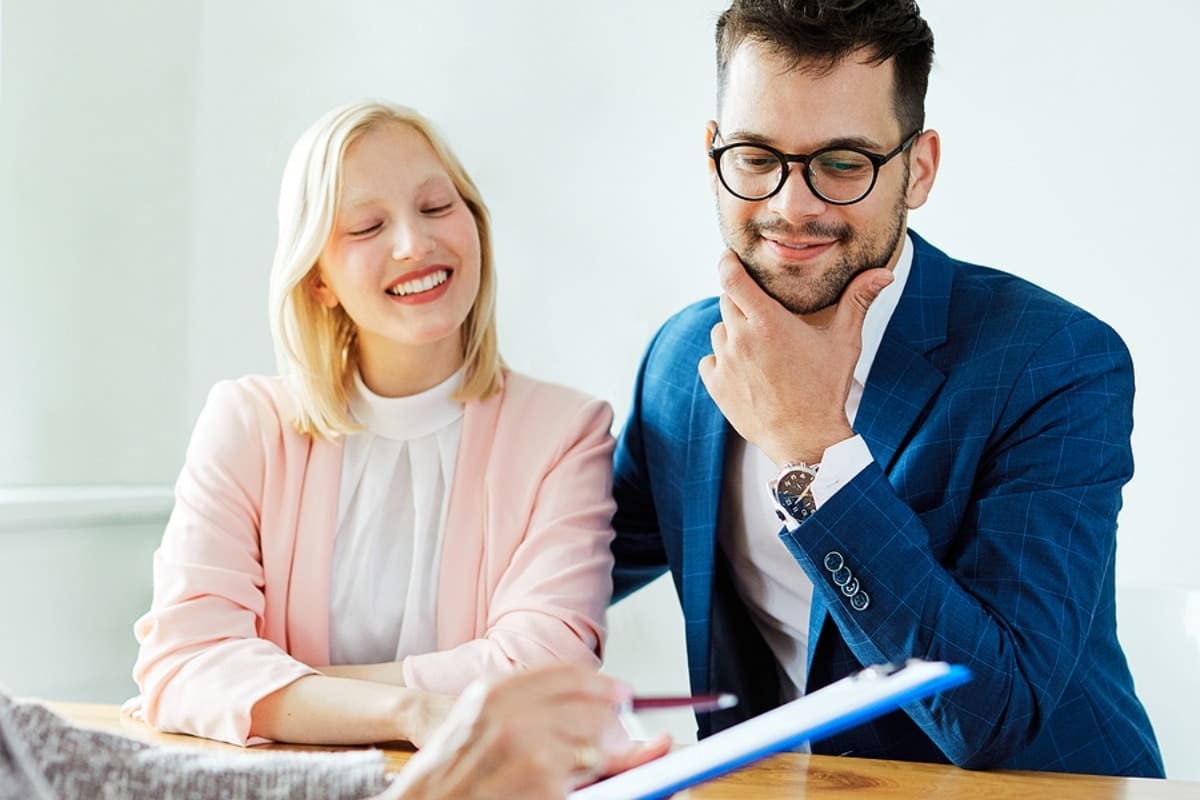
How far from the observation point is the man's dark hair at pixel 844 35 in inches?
55.7

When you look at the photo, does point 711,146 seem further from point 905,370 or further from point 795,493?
point 795,493

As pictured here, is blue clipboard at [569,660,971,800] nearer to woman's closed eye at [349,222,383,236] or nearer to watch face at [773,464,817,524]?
watch face at [773,464,817,524]

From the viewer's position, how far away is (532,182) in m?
2.63

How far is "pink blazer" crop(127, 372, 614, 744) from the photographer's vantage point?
1.37 meters

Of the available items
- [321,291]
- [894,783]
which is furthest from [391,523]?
[894,783]

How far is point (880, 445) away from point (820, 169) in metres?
0.31

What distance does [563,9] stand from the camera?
8.46ft

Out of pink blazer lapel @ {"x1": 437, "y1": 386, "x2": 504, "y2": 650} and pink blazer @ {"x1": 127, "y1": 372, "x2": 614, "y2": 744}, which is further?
pink blazer lapel @ {"x1": 437, "y1": 386, "x2": 504, "y2": 650}

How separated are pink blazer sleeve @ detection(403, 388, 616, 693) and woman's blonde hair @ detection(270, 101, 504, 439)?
0.09 m

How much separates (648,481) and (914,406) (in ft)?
1.39

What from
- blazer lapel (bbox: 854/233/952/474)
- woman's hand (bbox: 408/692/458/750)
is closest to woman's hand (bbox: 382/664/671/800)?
woman's hand (bbox: 408/692/458/750)

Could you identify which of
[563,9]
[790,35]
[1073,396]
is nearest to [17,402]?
[563,9]

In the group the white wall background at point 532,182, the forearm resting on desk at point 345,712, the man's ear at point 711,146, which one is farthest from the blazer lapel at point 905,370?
the white wall background at point 532,182

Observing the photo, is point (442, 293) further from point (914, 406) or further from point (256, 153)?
point (256, 153)
